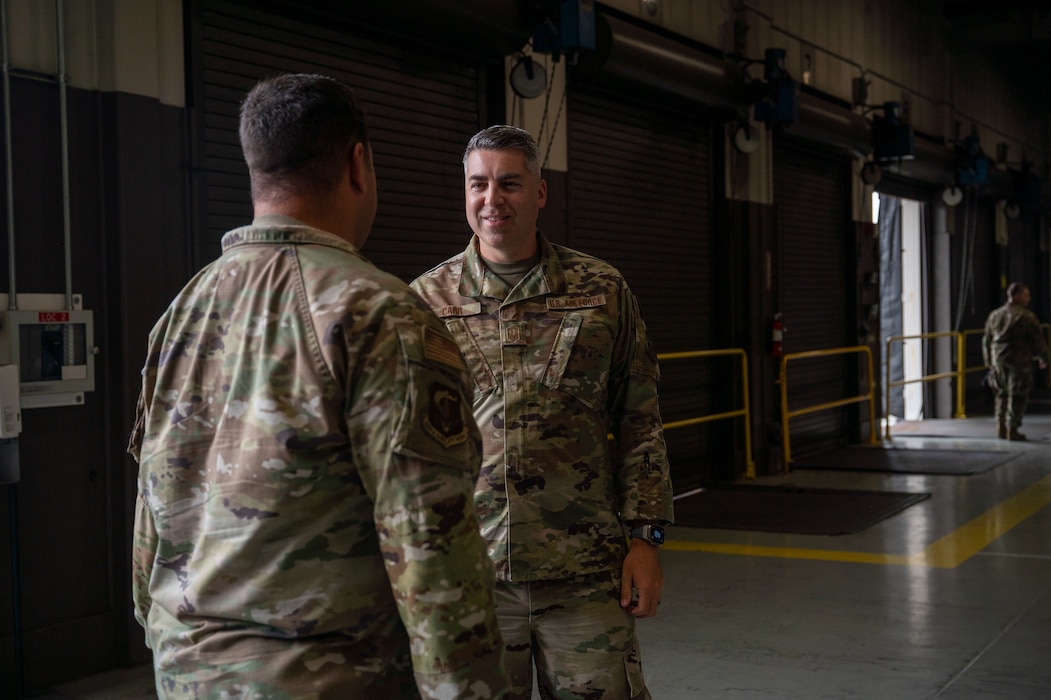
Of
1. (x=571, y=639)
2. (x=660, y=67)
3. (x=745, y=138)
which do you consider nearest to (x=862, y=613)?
(x=571, y=639)

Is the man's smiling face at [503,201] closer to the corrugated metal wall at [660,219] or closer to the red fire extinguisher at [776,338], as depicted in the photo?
the corrugated metal wall at [660,219]

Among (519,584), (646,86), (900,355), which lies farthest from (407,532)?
(900,355)

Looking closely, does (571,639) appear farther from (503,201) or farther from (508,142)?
(508,142)

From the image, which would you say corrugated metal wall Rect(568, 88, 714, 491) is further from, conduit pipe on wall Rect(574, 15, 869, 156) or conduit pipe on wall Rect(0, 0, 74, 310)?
conduit pipe on wall Rect(0, 0, 74, 310)

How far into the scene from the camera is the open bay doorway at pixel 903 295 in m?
14.9

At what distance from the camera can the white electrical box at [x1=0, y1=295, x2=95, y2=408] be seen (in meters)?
4.04

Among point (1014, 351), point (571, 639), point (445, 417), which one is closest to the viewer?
point (445, 417)

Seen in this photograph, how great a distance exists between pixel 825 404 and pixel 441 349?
1008cm

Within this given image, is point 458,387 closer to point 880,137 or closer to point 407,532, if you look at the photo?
point 407,532

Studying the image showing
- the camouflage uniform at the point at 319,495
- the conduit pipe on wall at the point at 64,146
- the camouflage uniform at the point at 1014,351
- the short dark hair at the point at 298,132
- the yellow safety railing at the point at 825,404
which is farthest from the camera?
the camouflage uniform at the point at 1014,351

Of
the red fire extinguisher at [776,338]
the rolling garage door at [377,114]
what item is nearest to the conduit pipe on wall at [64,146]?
the rolling garage door at [377,114]

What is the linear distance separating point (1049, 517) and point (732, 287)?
319cm

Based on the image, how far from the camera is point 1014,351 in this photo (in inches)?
468

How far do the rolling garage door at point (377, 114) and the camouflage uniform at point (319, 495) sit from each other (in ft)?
11.0
